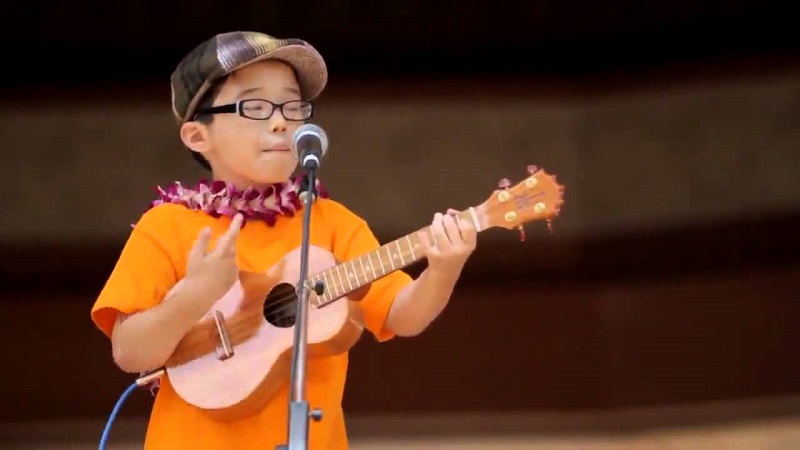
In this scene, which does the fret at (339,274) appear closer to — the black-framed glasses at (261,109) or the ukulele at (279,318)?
the ukulele at (279,318)

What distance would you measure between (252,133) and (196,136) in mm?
139

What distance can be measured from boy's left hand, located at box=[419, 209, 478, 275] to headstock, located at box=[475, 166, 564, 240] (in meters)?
0.03

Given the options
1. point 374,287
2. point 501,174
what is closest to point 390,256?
point 374,287

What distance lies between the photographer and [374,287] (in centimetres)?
164

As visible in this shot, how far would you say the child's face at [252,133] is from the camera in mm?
1610

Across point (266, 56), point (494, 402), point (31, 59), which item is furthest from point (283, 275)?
point (31, 59)

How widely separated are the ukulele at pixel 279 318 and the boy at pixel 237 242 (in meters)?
0.04

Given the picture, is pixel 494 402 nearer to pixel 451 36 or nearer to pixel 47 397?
pixel 451 36

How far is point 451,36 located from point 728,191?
4.12 ft

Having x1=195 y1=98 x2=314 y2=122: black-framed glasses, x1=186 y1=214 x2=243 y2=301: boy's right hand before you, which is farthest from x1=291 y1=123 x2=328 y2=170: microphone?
x1=195 y1=98 x2=314 y2=122: black-framed glasses

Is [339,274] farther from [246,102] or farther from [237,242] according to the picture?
[246,102]

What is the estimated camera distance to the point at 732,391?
137 inches

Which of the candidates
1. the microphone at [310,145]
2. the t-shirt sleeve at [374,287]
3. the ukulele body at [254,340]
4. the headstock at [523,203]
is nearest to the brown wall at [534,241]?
the t-shirt sleeve at [374,287]

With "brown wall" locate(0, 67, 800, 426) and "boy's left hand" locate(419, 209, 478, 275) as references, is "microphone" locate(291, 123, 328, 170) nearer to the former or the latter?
"boy's left hand" locate(419, 209, 478, 275)
